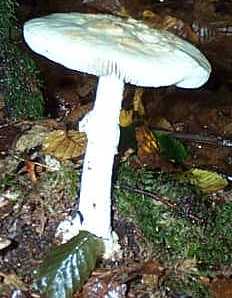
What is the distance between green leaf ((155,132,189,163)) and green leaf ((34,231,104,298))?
30.5 inches

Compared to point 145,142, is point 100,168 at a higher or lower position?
higher

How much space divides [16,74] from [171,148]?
79cm

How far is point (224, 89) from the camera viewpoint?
13.6 feet

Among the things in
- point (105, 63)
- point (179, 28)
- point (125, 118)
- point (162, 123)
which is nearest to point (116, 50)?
point (105, 63)

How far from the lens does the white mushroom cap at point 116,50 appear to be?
1.93 meters

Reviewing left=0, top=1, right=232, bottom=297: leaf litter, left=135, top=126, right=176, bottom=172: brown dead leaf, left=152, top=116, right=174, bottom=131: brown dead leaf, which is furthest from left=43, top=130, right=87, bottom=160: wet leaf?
left=152, top=116, right=174, bottom=131: brown dead leaf

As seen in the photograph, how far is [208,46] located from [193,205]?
205 cm

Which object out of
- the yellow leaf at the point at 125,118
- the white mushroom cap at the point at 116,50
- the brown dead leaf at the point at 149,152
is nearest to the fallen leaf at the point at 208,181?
the brown dead leaf at the point at 149,152

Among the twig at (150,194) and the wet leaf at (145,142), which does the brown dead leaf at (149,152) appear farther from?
the twig at (150,194)

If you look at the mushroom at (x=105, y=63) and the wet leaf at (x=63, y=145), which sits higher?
the mushroom at (x=105, y=63)

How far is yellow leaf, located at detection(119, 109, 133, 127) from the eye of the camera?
3.12 metres

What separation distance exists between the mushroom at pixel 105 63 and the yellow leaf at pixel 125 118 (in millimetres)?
762

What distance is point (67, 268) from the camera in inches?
91.7

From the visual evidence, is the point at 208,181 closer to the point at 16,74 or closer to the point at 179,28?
the point at 16,74
